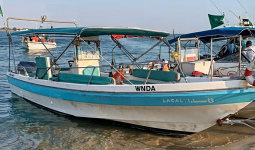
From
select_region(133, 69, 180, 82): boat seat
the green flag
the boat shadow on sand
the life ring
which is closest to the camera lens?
the life ring

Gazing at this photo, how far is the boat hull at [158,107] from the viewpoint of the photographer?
6266 millimetres

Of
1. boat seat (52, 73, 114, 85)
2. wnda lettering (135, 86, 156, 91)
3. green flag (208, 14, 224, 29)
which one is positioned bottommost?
wnda lettering (135, 86, 156, 91)

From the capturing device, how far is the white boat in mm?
6223

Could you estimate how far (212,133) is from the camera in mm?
7383

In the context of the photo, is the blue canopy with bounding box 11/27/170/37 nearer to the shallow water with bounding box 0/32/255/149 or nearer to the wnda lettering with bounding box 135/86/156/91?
the wnda lettering with bounding box 135/86/156/91

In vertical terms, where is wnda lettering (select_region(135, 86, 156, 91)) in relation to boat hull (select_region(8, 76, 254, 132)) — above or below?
above

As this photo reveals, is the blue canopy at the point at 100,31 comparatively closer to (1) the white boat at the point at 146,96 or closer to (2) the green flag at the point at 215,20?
(1) the white boat at the point at 146,96

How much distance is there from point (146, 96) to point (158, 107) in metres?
0.41

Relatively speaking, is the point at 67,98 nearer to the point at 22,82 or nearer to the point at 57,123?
the point at 57,123

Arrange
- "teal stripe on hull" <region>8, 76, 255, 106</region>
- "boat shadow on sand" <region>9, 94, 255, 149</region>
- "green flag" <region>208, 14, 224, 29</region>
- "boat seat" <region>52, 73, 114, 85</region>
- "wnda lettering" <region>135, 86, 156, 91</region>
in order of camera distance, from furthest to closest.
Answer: "green flag" <region>208, 14, 224, 29</region>, "boat seat" <region>52, 73, 114, 85</region>, "boat shadow on sand" <region>9, 94, 255, 149</region>, "wnda lettering" <region>135, 86, 156, 91</region>, "teal stripe on hull" <region>8, 76, 255, 106</region>

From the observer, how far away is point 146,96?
6648 mm

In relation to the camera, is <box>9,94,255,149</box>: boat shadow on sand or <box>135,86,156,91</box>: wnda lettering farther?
<box>9,94,255,149</box>: boat shadow on sand

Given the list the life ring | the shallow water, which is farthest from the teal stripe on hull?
the shallow water

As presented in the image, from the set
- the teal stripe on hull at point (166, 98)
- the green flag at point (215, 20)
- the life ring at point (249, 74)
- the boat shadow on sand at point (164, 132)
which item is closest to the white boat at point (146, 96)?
the teal stripe on hull at point (166, 98)
